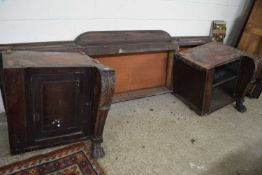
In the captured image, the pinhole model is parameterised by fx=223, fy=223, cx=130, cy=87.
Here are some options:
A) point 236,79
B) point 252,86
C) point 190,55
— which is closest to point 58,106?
point 190,55

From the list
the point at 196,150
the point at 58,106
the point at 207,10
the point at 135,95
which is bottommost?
the point at 196,150

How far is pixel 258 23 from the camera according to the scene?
7.43ft

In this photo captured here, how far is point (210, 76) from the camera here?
1753mm

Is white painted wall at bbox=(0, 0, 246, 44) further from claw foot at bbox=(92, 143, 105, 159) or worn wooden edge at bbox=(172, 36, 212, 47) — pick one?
claw foot at bbox=(92, 143, 105, 159)

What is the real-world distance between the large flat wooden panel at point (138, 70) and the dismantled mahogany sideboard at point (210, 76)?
158 mm

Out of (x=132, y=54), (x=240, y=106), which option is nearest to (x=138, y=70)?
(x=132, y=54)

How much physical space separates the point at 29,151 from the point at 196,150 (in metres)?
1.09

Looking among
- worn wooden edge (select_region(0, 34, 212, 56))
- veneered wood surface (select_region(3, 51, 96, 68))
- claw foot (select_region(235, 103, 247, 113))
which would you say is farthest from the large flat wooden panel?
claw foot (select_region(235, 103, 247, 113))

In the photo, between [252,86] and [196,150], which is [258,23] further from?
[196,150]

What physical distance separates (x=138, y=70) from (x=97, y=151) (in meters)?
0.92

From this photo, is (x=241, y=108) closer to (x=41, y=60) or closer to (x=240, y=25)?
(x=240, y=25)

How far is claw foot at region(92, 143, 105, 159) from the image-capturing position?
4.56 feet

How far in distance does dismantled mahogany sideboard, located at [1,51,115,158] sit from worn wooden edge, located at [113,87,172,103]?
619 millimetres

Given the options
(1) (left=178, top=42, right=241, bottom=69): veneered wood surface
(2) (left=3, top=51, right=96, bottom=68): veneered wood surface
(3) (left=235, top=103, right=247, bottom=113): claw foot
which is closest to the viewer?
(2) (left=3, top=51, right=96, bottom=68): veneered wood surface
